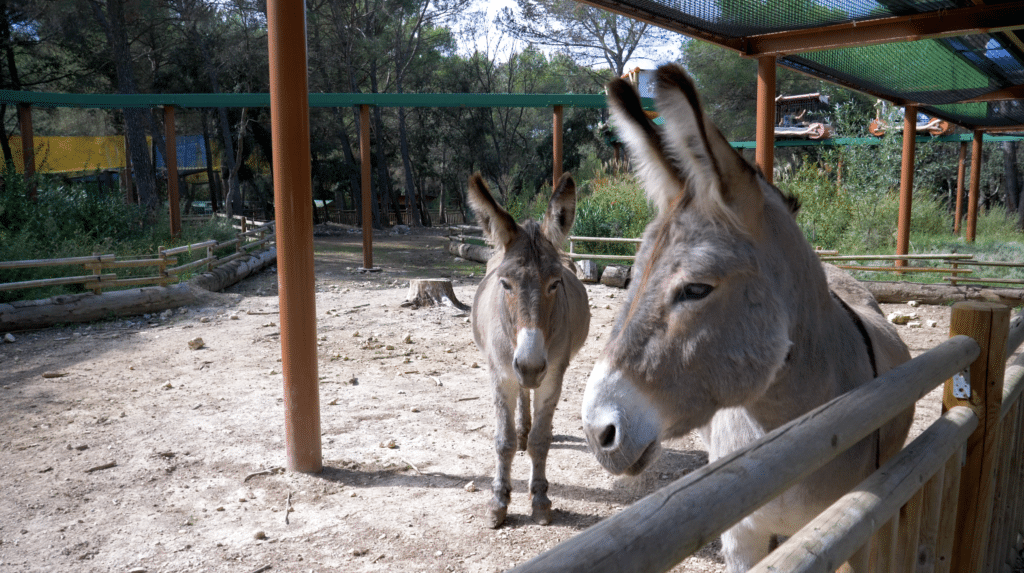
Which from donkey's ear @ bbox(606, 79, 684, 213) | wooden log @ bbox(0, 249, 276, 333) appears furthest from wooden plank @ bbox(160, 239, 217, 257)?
donkey's ear @ bbox(606, 79, 684, 213)

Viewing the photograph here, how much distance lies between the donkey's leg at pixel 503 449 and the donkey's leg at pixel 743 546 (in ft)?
6.50

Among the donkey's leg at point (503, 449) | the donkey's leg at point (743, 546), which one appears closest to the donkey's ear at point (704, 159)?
the donkey's leg at point (743, 546)

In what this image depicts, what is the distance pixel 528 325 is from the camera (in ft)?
12.1

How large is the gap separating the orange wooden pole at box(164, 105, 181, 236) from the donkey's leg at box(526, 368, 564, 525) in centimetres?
1238

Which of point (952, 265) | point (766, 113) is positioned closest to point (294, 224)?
point (766, 113)

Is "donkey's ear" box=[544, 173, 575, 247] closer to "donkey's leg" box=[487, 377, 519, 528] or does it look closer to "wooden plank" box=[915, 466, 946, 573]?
"donkey's leg" box=[487, 377, 519, 528]

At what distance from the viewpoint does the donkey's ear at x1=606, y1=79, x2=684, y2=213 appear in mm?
1605

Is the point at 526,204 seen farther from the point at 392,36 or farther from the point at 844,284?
the point at 392,36

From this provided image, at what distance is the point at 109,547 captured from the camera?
348 centimetres

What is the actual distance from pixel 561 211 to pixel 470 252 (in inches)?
508

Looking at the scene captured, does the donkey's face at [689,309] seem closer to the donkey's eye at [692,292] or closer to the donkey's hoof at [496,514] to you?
the donkey's eye at [692,292]

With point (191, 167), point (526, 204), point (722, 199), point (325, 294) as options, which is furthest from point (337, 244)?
point (722, 199)

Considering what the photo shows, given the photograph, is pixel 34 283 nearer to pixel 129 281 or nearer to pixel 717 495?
pixel 129 281

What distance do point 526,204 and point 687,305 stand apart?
54.5 feet
